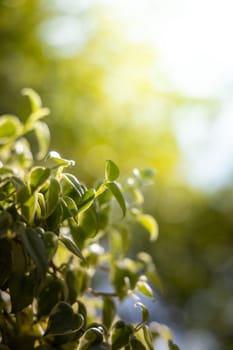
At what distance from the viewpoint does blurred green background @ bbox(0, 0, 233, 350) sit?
156 centimetres

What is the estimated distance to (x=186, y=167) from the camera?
1.80 meters

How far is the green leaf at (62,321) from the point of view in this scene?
0.51 metres

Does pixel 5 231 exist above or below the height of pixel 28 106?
below

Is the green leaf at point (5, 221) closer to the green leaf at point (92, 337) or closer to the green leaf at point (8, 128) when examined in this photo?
the green leaf at point (92, 337)

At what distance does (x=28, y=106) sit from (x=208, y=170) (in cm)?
119

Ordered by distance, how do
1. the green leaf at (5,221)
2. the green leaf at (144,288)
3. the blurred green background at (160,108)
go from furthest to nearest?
the blurred green background at (160,108), the green leaf at (144,288), the green leaf at (5,221)

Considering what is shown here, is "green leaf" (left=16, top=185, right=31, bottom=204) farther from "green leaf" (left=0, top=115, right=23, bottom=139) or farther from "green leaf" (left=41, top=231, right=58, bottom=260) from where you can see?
"green leaf" (left=0, top=115, right=23, bottom=139)

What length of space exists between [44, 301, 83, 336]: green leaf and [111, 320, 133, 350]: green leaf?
0.19 feet

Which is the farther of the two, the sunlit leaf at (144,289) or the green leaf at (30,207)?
the sunlit leaf at (144,289)

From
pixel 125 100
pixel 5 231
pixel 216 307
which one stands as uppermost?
pixel 125 100

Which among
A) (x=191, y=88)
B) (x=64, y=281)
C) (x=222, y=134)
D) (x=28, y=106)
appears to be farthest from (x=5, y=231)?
(x=222, y=134)

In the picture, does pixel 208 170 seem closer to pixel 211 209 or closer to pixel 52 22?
pixel 211 209

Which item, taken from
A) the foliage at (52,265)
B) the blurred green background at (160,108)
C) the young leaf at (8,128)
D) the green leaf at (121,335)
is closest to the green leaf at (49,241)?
the foliage at (52,265)

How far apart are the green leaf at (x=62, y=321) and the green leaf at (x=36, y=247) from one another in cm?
6
